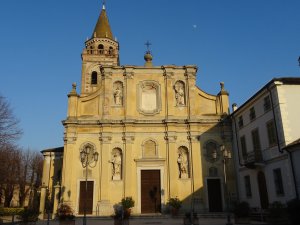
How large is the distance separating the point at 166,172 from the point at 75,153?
8.50 m

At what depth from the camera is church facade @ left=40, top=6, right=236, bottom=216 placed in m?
25.7

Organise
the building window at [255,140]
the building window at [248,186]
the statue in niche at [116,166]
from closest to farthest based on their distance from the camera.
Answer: the building window at [255,140] → the building window at [248,186] → the statue in niche at [116,166]

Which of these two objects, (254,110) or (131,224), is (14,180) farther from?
(254,110)

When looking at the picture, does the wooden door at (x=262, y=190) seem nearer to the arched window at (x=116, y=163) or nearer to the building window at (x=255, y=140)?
the building window at (x=255, y=140)

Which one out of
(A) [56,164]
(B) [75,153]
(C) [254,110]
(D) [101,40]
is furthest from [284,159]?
(D) [101,40]

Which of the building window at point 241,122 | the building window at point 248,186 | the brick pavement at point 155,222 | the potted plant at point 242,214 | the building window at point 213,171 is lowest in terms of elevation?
the brick pavement at point 155,222

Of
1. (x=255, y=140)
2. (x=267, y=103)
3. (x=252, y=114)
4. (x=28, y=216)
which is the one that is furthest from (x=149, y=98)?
→ (x=28, y=216)

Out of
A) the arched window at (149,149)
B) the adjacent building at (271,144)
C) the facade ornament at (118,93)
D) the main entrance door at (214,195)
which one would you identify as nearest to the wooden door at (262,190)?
the adjacent building at (271,144)

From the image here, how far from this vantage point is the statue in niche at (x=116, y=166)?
86.0ft

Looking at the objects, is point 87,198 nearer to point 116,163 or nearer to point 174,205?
point 116,163

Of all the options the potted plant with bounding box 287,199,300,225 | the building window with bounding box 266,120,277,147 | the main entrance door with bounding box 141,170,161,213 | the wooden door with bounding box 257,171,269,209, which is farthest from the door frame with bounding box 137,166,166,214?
the potted plant with bounding box 287,199,300,225

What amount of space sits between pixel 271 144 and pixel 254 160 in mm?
2232

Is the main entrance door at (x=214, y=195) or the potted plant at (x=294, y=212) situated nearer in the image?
the potted plant at (x=294, y=212)

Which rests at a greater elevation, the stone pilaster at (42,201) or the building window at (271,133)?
the building window at (271,133)
